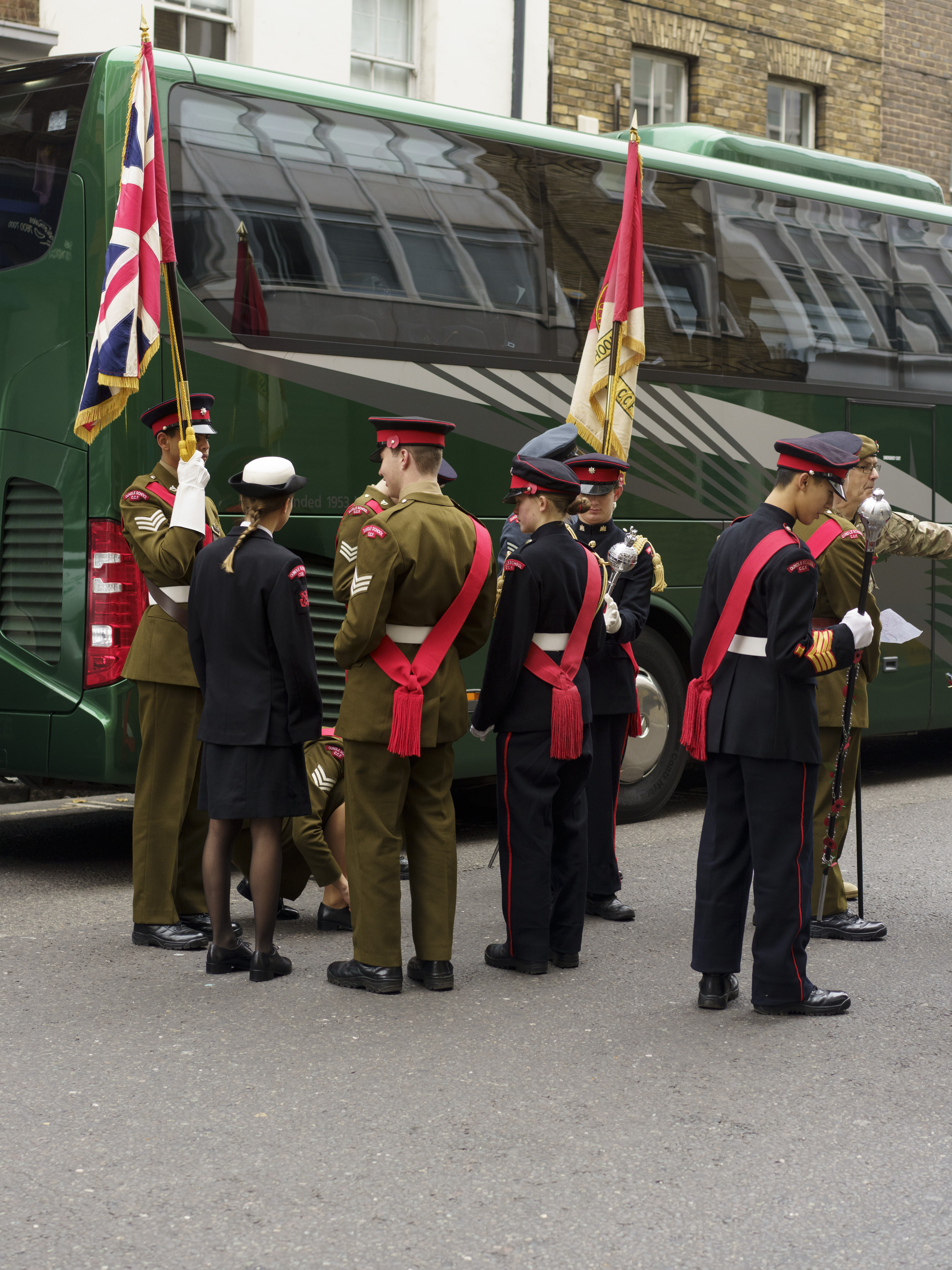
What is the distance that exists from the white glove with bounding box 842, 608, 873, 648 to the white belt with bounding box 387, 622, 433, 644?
1.39 metres

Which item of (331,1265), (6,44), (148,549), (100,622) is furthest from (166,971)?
(6,44)

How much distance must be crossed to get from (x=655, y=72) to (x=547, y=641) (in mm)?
12280

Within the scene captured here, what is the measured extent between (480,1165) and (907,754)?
8.51 meters

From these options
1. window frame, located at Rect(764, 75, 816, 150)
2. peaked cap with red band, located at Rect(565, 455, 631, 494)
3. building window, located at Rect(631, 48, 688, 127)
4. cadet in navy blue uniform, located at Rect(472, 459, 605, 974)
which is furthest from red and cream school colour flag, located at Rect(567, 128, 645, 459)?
window frame, located at Rect(764, 75, 816, 150)

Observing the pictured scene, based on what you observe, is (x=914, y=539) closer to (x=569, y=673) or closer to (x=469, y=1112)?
(x=569, y=673)

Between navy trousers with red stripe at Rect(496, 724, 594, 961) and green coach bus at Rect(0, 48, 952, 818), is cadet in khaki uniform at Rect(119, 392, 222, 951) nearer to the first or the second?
green coach bus at Rect(0, 48, 952, 818)

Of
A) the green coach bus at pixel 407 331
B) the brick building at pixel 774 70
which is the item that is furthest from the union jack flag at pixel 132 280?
the brick building at pixel 774 70

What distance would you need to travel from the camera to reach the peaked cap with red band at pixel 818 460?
4.99m

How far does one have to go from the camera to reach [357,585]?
5258 millimetres

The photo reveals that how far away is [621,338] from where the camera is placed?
23.9 ft

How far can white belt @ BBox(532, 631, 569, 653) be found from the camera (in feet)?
18.6

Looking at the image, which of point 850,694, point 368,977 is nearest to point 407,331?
point 850,694

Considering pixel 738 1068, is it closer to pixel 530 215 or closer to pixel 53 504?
pixel 53 504

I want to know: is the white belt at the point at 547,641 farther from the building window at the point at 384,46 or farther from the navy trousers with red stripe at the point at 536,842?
the building window at the point at 384,46
